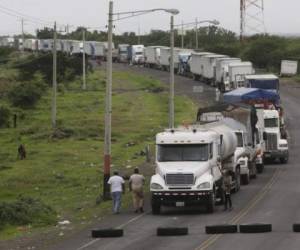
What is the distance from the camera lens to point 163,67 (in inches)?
5546

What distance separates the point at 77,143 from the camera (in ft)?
207

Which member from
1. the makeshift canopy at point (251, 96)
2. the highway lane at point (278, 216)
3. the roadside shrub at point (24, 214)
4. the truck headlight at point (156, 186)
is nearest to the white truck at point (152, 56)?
the makeshift canopy at point (251, 96)

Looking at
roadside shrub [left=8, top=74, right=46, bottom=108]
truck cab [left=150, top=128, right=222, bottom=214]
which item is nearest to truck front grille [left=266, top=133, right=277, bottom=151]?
truck cab [left=150, top=128, right=222, bottom=214]

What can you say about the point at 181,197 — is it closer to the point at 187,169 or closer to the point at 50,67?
the point at 187,169

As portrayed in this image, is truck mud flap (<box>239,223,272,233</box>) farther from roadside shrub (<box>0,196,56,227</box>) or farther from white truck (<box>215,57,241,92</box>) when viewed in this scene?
white truck (<box>215,57,241,92</box>)

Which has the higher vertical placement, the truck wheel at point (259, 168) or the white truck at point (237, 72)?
the white truck at point (237, 72)

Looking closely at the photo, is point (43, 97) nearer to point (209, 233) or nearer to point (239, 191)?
point (239, 191)

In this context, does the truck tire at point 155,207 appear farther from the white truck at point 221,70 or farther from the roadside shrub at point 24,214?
the white truck at point 221,70

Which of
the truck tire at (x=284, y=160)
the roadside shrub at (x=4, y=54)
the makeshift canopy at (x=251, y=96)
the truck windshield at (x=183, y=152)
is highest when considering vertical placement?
the roadside shrub at (x=4, y=54)

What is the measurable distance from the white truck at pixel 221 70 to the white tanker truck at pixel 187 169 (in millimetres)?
62018

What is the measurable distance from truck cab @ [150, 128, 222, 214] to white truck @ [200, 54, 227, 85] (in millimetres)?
70693

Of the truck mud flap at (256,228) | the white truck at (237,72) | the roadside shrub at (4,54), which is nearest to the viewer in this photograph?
the truck mud flap at (256,228)

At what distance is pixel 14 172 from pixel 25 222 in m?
18.0

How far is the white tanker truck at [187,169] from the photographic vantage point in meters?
31.7
